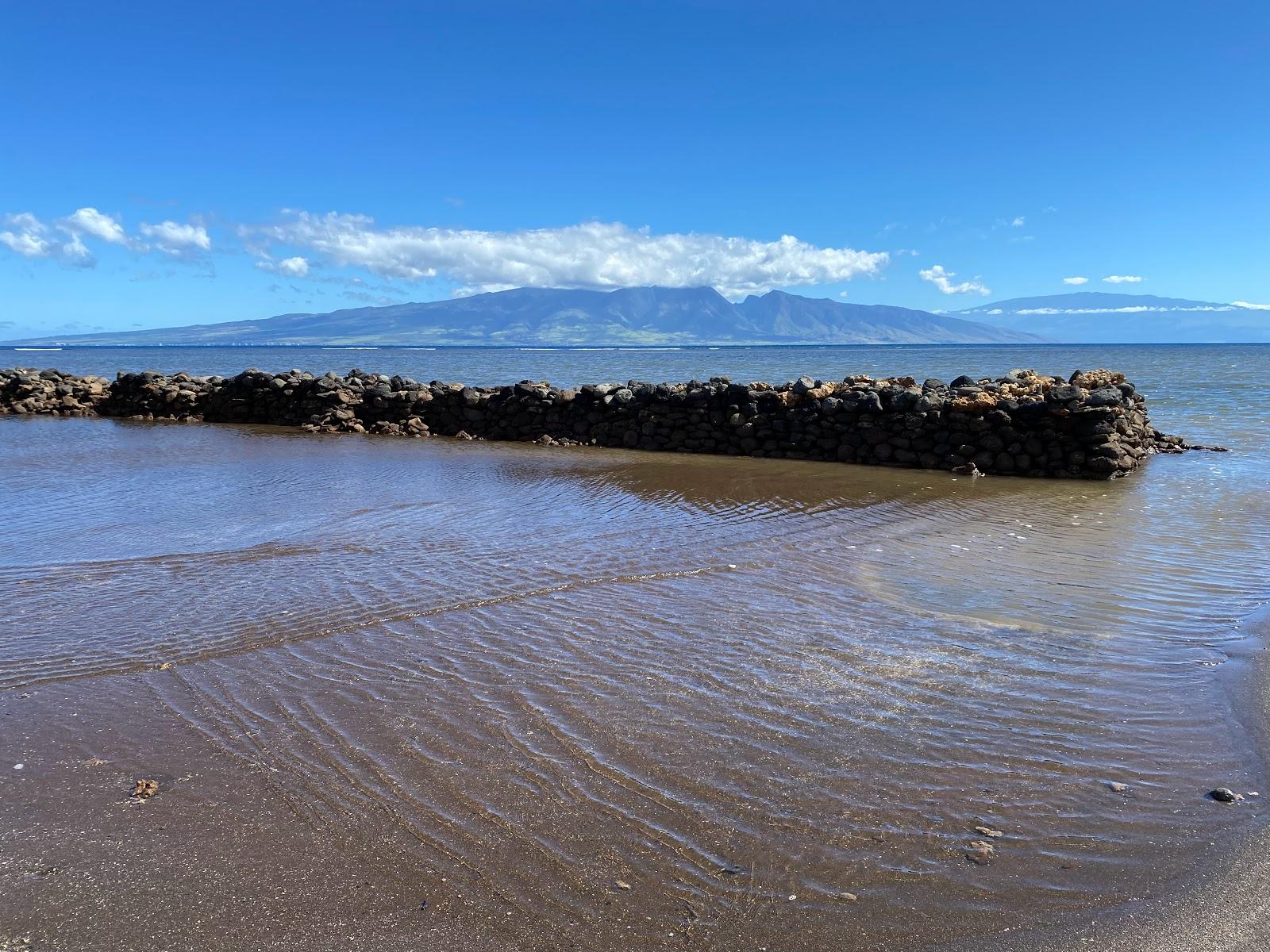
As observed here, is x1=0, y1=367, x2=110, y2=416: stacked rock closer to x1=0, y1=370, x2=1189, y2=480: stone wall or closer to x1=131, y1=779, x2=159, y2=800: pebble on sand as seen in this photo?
x1=0, y1=370, x2=1189, y2=480: stone wall

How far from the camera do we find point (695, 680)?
210 inches

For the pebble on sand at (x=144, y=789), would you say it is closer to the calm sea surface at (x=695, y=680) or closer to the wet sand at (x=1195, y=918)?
the calm sea surface at (x=695, y=680)

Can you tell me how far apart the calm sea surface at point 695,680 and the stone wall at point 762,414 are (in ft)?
10.9

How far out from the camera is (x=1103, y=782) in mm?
4094

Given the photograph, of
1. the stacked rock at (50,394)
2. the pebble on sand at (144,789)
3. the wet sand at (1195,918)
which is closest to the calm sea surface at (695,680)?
the wet sand at (1195,918)

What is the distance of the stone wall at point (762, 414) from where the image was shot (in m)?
14.9

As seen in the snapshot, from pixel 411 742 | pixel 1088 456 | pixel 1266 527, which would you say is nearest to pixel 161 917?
pixel 411 742

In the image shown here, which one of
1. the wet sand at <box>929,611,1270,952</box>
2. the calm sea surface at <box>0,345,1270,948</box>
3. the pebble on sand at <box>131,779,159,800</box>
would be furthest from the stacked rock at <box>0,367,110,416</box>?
the wet sand at <box>929,611,1270,952</box>

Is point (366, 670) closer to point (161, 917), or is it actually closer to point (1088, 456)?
point (161, 917)

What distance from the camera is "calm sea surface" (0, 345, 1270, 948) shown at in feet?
11.3

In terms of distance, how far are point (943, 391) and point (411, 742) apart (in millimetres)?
14487

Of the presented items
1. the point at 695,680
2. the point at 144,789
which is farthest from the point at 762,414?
the point at 144,789

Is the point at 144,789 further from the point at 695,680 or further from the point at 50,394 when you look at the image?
the point at 50,394

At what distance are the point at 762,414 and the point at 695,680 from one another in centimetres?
1256
